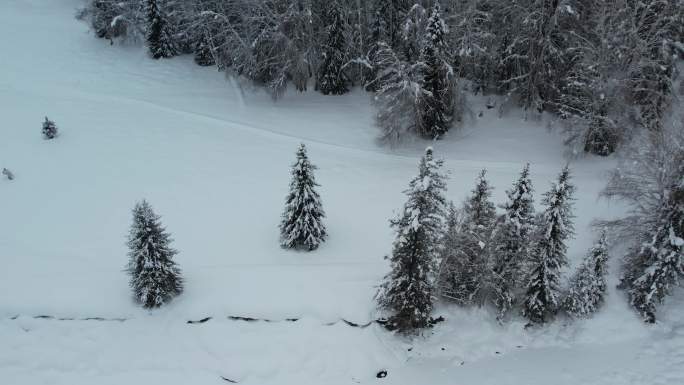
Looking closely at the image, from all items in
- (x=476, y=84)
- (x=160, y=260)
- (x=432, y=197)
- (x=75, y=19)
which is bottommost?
(x=160, y=260)

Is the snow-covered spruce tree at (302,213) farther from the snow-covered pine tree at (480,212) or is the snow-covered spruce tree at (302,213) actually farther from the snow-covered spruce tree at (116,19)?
the snow-covered spruce tree at (116,19)

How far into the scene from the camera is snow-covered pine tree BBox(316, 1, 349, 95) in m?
29.3

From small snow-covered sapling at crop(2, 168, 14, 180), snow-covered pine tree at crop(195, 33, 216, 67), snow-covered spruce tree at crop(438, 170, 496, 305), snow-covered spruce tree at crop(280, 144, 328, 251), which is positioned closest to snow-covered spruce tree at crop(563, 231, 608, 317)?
snow-covered spruce tree at crop(438, 170, 496, 305)

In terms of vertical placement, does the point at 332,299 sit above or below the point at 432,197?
below

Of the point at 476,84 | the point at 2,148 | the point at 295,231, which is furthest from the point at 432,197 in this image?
the point at 2,148

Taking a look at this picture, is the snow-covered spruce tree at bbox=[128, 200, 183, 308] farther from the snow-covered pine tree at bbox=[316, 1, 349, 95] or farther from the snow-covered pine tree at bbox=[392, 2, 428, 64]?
the snow-covered pine tree at bbox=[316, 1, 349, 95]

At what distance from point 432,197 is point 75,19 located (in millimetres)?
39768

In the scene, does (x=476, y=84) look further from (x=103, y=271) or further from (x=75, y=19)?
(x=75, y=19)

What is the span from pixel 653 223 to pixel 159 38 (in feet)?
108

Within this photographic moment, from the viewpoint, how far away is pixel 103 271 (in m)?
19.3

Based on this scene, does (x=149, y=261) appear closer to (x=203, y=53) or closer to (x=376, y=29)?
(x=376, y=29)

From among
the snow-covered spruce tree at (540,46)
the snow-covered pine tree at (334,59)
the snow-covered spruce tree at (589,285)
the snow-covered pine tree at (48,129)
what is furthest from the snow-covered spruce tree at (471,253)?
the snow-covered pine tree at (48,129)

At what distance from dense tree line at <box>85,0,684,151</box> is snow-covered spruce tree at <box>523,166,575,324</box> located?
25.8ft

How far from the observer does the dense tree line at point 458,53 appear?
23.5m
